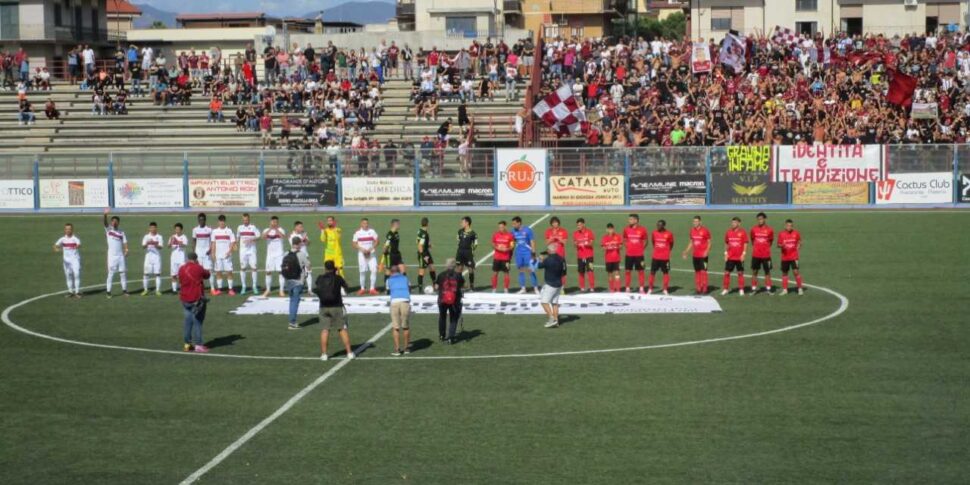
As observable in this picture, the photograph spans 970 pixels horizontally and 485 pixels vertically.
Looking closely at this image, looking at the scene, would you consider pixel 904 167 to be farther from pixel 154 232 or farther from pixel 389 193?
pixel 154 232

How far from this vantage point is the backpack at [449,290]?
23875mm

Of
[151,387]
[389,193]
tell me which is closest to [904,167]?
[389,193]

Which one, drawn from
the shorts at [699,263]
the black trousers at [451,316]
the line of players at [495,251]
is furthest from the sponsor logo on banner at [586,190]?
the black trousers at [451,316]

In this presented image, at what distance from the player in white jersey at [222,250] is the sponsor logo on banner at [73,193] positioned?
995 inches

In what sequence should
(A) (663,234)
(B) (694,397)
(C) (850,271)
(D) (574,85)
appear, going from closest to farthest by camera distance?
(B) (694,397)
(A) (663,234)
(C) (850,271)
(D) (574,85)

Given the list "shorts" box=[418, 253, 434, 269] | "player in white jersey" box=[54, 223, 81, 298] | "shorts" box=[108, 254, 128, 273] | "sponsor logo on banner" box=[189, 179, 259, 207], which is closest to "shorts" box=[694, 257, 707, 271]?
"shorts" box=[418, 253, 434, 269]

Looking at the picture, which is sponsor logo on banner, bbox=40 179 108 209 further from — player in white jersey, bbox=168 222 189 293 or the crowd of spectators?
player in white jersey, bbox=168 222 189 293

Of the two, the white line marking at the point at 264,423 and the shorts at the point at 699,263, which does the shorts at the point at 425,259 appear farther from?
the shorts at the point at 699,263

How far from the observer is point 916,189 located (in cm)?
5134

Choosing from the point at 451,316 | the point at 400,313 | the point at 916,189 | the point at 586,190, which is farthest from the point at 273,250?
the point at 916,189

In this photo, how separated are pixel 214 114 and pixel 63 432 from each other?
161ft

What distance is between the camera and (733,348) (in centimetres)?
2339

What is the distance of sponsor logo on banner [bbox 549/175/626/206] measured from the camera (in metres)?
53.0

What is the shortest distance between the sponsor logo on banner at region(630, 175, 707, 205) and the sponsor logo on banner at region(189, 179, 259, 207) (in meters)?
16.5
